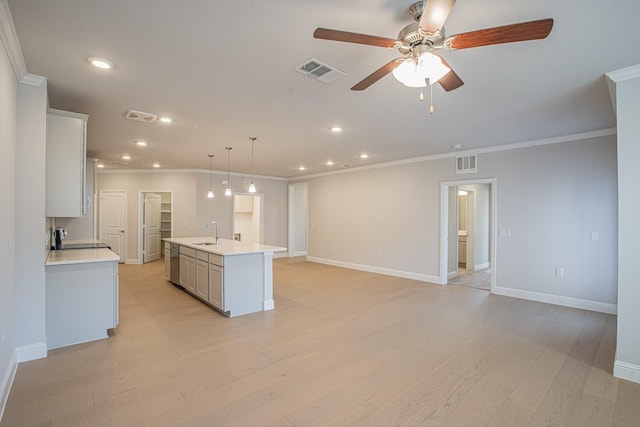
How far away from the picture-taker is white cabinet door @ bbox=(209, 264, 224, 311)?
4.14 m

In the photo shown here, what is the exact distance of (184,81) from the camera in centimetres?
284

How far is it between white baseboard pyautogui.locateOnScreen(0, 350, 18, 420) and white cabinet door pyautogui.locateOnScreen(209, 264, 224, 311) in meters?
1.97

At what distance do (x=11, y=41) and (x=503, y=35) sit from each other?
3176 mm


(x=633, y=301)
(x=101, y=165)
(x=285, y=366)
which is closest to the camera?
(x=633, y=301)

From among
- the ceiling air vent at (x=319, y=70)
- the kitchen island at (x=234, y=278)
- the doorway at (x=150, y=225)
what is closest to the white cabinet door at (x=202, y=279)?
the kitchen island at (x=234, y=278)

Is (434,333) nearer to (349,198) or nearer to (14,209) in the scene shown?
(14,209)

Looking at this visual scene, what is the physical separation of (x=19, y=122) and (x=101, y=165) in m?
5.61

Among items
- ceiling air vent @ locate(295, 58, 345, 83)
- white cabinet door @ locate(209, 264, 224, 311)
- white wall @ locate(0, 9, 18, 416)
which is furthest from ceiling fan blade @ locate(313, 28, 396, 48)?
white cabinet door @ locate(209, 264, 224, 311)

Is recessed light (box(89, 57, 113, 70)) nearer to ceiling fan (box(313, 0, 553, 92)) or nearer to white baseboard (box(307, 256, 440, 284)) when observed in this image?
ceiling fan (box(313, 0, 553, 92))

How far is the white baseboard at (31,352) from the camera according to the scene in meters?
2.79

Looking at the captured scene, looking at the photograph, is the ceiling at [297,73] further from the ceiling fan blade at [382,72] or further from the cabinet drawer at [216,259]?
the cabinet drawer at [216,259]

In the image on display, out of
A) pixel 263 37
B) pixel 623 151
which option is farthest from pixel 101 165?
pixel 623 151

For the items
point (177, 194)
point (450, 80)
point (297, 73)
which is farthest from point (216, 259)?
point (177, 194)

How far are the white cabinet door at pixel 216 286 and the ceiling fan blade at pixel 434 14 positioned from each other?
3.58m
